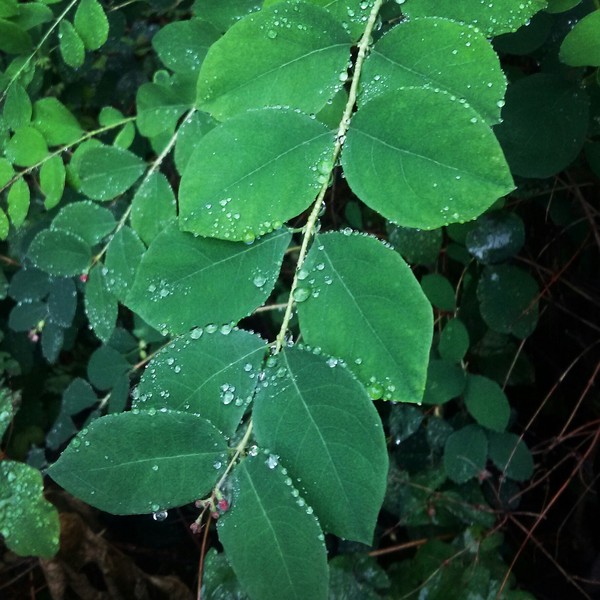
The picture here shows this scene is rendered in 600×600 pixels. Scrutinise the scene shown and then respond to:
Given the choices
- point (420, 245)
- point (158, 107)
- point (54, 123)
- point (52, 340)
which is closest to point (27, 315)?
point (52, 340)

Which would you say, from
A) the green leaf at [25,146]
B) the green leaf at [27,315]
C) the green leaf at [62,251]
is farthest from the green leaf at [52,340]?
the green leaf at [25,146]

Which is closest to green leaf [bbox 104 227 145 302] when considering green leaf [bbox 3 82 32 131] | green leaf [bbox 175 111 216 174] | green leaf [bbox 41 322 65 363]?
green leaf [bbox 175 111 216 174]

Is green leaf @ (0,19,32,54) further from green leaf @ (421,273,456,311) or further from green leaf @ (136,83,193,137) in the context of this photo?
green leaf @ (421,273,456,311)

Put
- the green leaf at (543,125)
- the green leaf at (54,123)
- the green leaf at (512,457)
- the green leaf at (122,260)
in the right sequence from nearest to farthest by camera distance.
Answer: the green leaf at (543,125)
the green leaf at (122,260)
the green leaf at (54,123)
the green leaf at (512,457)

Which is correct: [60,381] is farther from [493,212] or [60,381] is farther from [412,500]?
[493,212]

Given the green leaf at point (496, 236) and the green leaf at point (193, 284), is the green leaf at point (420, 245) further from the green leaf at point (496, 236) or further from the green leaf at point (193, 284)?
the green leaf at point (193, 284)
